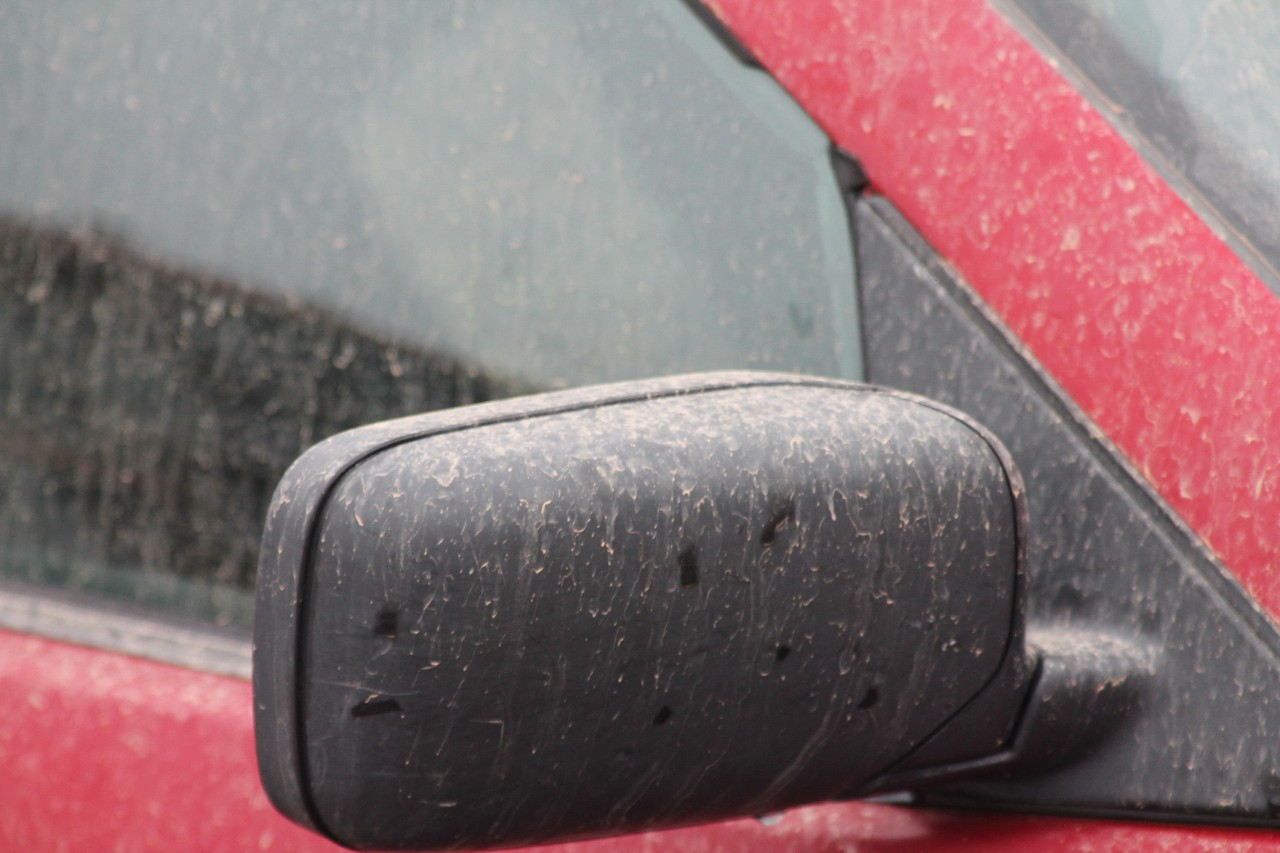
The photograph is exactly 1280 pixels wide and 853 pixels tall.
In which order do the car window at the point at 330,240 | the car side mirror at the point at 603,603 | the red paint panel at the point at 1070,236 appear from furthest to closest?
the car window at the point at 330,240 → the red paint panel at the point at 1070,236 → the car side mirror at the point at 603,603

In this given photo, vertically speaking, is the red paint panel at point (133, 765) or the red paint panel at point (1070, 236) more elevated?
the red paint panel at point (1070, 236)

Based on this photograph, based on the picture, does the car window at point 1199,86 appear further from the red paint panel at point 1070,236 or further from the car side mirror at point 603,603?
the car side mirror at point 603,603

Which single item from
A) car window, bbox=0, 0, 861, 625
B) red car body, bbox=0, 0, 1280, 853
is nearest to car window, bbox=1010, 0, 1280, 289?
red car body, bbox=0, 0, 1280, 853

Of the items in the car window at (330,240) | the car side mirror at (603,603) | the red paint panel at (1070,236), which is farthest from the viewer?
the car window at (330,240)

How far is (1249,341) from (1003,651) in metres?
0.27

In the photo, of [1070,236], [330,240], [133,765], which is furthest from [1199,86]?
[133,765]

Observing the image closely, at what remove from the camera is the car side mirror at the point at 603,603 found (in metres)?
0.75

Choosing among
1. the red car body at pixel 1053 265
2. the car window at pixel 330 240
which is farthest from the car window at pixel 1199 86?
the car window at pixel 330 240

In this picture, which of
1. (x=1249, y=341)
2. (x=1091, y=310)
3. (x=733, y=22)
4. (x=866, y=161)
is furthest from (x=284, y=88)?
(x=1249, y=341)

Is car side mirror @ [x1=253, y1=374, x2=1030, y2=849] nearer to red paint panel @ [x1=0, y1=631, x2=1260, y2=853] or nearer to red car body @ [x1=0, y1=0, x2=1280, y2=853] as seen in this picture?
red car body @ [x1=0, y1=0, x2=1280, y2=853]

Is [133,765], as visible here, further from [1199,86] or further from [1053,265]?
[1199,86]

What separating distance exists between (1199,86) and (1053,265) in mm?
164

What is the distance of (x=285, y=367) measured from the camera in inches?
58.2

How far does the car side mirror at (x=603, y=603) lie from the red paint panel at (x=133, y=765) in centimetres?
37
